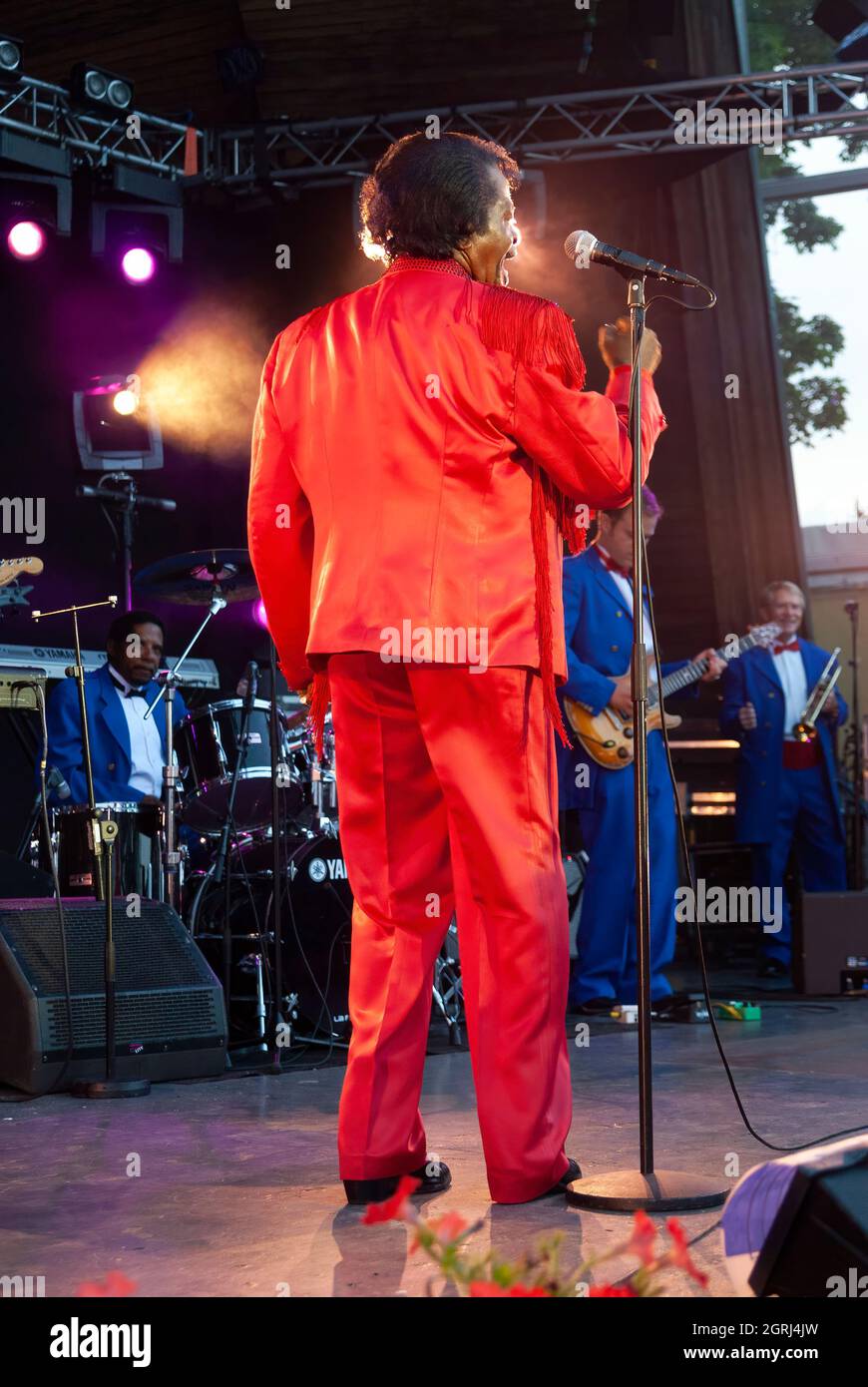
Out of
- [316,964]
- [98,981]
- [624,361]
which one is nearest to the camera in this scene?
[624,361]

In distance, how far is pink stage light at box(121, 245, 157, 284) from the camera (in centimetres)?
788

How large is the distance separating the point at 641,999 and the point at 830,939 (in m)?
4.12

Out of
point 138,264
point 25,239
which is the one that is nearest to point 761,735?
point 138,264

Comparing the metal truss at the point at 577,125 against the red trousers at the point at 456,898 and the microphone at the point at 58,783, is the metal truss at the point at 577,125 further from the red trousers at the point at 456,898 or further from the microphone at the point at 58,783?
the red trousers at the point at 456,898

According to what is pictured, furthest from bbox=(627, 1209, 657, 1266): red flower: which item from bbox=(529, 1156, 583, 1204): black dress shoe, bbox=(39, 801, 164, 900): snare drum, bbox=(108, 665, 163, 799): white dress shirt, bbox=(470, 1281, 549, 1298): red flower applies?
bbox=(108, 665, 163, 799): white dress shirt

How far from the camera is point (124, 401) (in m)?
7.97

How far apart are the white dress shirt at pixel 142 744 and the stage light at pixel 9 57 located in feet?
9.65

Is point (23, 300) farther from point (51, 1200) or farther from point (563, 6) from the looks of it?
point (51, 1200)

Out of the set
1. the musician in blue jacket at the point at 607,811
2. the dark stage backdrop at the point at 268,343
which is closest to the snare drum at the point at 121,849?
the musician in blue jacket at the point at 607,811

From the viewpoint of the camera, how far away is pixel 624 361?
9.50ft

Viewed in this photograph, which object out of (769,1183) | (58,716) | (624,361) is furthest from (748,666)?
(769,1183)

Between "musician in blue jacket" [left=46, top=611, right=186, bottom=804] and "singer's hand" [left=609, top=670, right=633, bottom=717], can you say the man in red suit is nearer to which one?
"singer's hand" [left=609, top=670, right=633, bottom=717]

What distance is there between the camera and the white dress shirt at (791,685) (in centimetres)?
758

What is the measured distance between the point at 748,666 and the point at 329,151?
362cm
